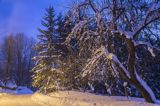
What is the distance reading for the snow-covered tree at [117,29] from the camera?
1628 centimetres

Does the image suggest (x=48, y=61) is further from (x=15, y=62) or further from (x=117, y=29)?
(x=15, y=62)

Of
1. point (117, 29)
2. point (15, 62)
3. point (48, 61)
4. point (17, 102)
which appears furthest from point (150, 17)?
point (15, 62)

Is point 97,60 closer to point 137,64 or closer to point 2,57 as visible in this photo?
point 137,64

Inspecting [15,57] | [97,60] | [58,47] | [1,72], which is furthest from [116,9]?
[15,57]

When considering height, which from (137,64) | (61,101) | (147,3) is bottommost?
(61,101)

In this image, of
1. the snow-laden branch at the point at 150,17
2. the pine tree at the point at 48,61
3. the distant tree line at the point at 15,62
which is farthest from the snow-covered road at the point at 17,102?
the distant tree line at the point at 15,62

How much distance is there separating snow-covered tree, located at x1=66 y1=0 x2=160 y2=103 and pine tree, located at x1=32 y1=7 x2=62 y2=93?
1373 cm

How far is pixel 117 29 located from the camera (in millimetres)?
16484

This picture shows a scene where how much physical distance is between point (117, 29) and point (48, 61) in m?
18.2

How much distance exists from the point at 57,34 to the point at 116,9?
20313mm

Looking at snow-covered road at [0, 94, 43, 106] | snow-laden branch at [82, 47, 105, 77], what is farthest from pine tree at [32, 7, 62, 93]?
snow-laden branch at [82, 47, 105, 77]

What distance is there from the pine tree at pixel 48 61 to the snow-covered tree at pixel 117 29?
541 inches

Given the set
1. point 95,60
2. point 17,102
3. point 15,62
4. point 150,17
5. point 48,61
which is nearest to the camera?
point 150,17

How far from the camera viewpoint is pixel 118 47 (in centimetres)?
2053
